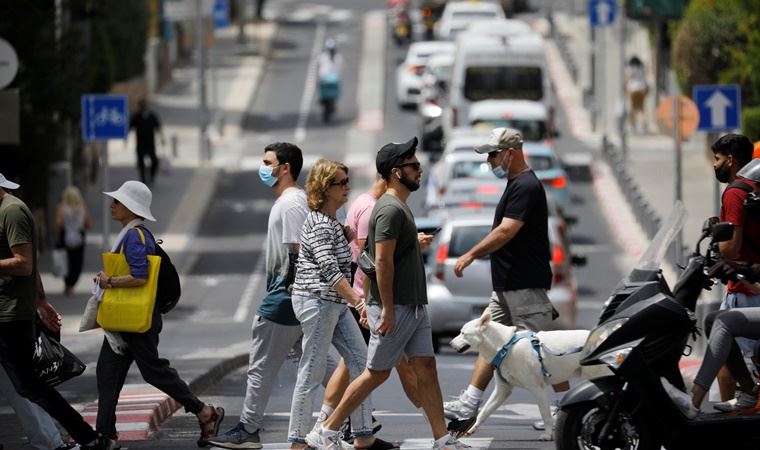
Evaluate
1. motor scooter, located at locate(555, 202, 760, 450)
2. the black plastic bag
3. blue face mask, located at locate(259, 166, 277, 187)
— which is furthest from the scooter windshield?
the black plastic bag

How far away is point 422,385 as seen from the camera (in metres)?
11.3

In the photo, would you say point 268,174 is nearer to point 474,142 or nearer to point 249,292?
point 249,292

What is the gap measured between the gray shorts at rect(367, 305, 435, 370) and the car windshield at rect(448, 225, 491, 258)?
10105mm

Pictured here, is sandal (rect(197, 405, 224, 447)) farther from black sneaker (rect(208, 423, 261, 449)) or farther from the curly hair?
the curly hair

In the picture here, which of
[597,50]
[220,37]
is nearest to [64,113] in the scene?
[597,50]

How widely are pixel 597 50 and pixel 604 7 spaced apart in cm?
1102

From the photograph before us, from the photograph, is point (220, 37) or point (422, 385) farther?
point (220, 37)

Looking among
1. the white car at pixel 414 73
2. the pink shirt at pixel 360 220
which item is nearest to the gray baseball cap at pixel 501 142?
the pink shirt at pixel 360 220

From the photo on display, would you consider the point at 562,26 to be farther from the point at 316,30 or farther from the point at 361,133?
the point at 361,133

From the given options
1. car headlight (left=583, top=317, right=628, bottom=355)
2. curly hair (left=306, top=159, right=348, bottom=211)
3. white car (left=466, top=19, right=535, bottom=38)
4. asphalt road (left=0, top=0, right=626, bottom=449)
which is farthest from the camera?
white car (left=466, top=19, right=535, bottom=38)

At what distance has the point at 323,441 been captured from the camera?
11422 mm

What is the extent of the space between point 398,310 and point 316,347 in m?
0.62

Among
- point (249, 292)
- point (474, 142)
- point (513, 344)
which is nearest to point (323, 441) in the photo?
point (513, 344)

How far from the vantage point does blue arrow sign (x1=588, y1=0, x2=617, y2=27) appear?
44719mm
